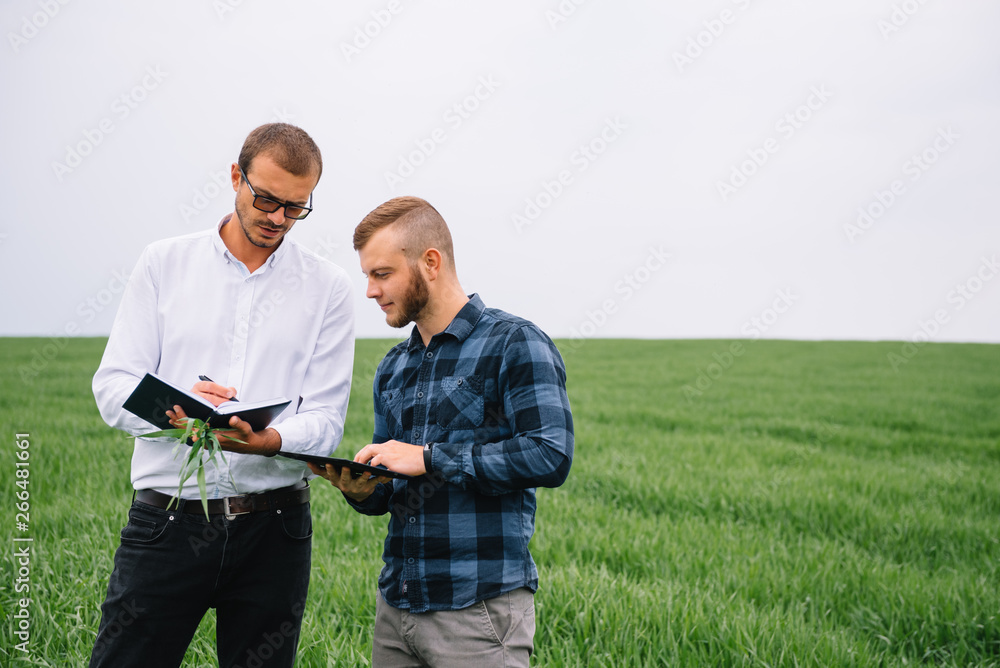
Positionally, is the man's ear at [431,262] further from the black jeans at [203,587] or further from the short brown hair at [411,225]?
the black jeans at [203,587]

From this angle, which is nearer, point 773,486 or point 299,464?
point 299,464

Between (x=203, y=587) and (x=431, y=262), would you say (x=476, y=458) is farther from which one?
(x=203, y=587)

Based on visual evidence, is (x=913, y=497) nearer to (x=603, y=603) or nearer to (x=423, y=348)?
(x=603, y=603)

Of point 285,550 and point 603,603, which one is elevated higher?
point 285,550

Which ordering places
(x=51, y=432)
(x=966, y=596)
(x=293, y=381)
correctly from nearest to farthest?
(x=293, y=381), (x=966, y=596), (x=51, y=432)

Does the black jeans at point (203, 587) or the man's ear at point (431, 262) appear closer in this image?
the man's ear at point (431, 262)

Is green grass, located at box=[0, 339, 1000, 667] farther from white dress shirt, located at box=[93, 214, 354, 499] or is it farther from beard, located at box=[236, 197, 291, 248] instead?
beard, located at box=[236, 197, 291, 248]

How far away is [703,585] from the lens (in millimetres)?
5152

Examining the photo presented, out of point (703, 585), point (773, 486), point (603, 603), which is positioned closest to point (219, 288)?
point (603, 603)

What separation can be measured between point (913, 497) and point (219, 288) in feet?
26.1

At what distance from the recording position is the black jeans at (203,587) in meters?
2.59

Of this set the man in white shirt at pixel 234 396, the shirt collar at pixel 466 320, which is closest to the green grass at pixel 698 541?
the man in white shirt at pixel 234 396

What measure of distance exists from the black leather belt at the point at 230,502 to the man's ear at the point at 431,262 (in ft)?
3.44

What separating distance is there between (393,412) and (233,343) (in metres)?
0.67
